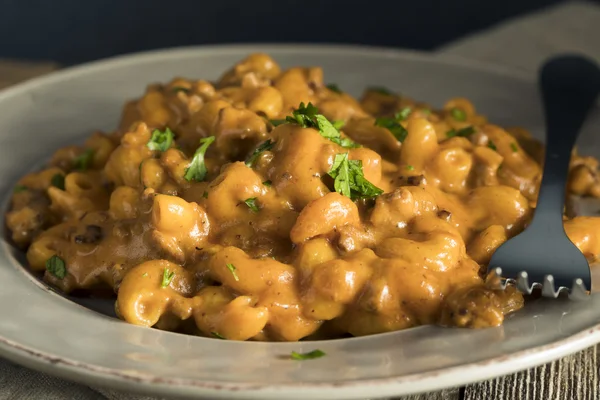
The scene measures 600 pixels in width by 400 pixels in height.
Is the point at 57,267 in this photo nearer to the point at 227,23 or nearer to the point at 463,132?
the point at 463,132

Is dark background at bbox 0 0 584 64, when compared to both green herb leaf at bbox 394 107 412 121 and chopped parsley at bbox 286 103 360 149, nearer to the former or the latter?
green herb leaf at bbox 394 107 412 121

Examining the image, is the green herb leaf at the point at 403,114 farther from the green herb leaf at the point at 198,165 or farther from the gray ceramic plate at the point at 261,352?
the gray ceramic plate at the point at 261,352

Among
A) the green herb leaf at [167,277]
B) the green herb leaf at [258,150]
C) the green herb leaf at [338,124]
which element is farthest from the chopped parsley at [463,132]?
the green herb leaf at [167,277]

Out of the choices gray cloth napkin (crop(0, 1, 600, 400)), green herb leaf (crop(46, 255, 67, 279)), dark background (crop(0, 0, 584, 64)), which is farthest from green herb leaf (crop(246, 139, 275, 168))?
dark background (crop(0, 0, 584, 64))

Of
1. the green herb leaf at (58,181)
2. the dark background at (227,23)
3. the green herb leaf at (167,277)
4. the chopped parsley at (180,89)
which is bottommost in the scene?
the dark background at (227,23)

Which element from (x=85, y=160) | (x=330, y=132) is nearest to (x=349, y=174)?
(x=330, y=132)

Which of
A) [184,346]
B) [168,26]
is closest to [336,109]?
[184,346]
